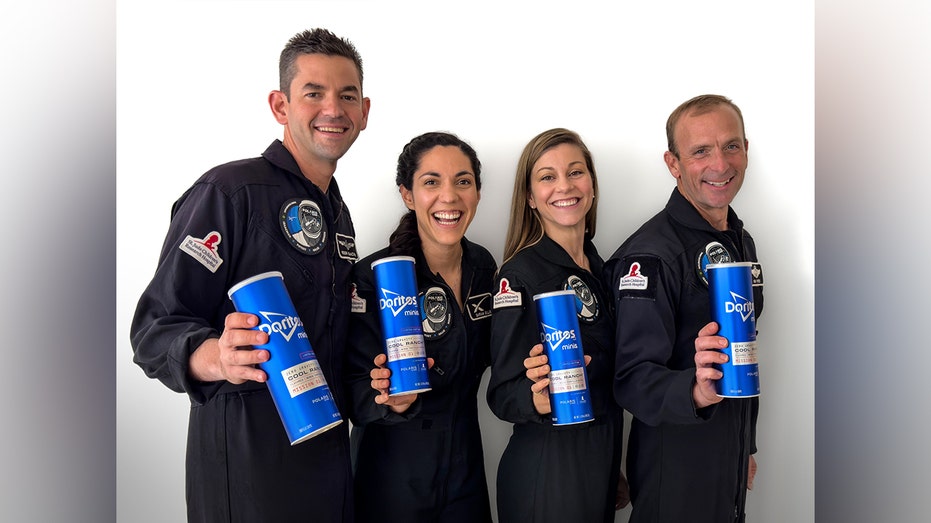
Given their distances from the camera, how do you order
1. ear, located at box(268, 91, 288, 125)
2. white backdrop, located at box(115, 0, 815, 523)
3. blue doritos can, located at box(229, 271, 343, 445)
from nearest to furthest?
blue doritos can, located at box(229, 271, 343, 445) < ear, located at box(268, 91, 288, 125) < white backdrop, located at box(115, 0, 815, 523)

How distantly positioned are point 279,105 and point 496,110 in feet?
2.58

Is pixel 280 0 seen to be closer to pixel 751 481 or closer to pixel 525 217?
pixel 525 217

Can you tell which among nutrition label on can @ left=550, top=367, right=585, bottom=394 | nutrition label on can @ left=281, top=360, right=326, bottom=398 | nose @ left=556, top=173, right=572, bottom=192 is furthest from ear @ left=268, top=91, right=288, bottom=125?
nutrition label on can @ left=550, top=367, right=585, bottom=394

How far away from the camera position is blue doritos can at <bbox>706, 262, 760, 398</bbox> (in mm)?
1252

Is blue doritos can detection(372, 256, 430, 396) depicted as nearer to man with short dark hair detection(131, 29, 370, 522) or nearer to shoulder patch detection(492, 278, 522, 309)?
man with short dark hair detection(131, 29, 370, 522)

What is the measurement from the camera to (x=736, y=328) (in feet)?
4.15

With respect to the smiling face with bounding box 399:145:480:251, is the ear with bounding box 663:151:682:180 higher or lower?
higher

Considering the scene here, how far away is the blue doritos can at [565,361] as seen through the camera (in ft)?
4.41

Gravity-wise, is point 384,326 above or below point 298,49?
below

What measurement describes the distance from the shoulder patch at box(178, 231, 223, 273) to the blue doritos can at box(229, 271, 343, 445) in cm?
15
